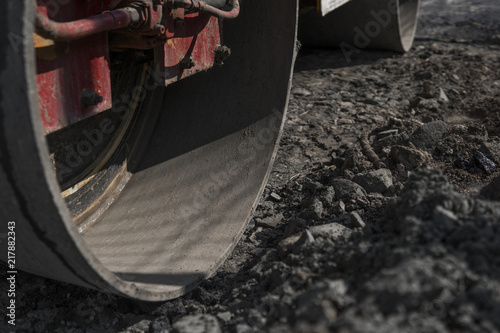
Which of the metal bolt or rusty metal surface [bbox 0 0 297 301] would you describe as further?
rusty metal surface [bbox 0 0 297 301]

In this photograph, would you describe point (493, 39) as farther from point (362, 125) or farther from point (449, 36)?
point (362, 125)

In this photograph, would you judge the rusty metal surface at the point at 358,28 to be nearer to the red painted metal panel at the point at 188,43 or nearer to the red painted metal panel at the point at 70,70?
the red painted metal panel at the point at 188,43

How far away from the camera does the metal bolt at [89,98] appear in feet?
6.03

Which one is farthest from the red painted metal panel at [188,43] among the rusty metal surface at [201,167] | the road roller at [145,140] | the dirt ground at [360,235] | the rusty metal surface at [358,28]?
the rusty metal surface at [358,28]

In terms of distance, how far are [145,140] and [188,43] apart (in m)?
0.69

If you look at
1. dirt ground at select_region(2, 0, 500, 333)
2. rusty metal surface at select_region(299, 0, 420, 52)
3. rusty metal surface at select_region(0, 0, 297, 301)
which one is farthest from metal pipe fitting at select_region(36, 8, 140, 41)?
rusty metal surface at select_region(299, 0, 420, 52)

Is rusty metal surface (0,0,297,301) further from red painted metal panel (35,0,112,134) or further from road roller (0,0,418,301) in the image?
red painted metal panel (35,0,112,134)

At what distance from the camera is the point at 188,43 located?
2346 millimetres

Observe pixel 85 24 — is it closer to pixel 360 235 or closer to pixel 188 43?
pixel 188 43

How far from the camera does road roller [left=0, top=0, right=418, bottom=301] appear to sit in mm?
1561

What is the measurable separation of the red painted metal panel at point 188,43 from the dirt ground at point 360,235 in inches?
32.5

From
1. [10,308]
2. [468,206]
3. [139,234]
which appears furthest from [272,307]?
[10,308]

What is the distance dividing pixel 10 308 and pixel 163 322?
0.60 meters

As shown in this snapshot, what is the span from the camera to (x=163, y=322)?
2.09 meters
